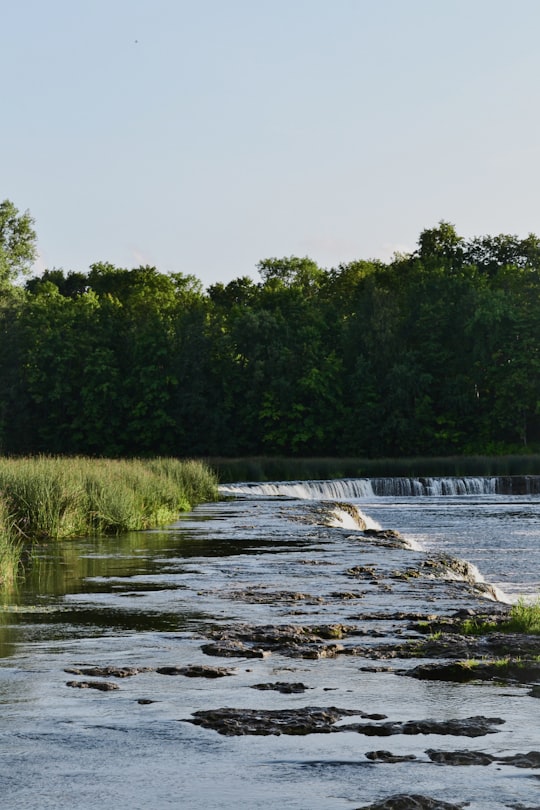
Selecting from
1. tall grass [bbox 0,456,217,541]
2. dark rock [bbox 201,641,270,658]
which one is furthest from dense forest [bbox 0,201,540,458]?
dark rock [bbox 201,641,270,658]

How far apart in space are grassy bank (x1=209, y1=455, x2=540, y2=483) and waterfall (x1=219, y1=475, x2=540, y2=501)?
5017 millimetres

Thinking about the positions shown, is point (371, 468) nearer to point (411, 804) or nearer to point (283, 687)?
point (283, 687)

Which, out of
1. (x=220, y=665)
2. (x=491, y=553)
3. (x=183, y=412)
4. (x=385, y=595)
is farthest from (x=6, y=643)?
(x=183, y=412)

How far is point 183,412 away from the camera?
75.8 meters

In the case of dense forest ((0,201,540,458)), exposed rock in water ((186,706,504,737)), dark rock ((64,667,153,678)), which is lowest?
exposed rock in water ((186,706,504,737))

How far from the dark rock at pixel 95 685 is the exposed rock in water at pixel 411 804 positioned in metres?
3.21

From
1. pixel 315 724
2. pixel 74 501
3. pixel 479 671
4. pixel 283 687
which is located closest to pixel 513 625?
pixel 479 671

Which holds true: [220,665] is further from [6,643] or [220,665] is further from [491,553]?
[491,553]

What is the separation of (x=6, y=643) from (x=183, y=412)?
65.5 metres

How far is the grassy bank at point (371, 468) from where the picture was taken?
57.0m

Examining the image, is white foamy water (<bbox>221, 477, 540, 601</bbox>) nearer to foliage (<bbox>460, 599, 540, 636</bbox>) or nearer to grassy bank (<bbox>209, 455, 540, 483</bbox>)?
foliage (<bbox>460, 599, 540, 636</bbox>)

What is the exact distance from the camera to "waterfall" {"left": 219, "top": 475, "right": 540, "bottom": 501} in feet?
156

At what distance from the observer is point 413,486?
5072 centimetres

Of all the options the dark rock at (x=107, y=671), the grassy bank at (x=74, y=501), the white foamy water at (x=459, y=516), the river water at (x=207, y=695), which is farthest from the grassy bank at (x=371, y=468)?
the dark rock at (x=107, y=671)
